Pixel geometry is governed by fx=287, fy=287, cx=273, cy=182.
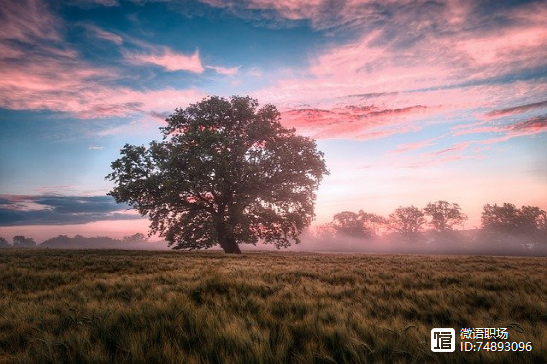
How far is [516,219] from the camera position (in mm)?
116188

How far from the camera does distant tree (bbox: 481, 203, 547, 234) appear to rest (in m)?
116

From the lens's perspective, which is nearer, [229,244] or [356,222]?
[229,244]

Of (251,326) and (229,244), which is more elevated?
(251,326)

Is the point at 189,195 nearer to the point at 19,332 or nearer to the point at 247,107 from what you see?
the point at 247,107

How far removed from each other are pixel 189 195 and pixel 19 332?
2511 centimetres

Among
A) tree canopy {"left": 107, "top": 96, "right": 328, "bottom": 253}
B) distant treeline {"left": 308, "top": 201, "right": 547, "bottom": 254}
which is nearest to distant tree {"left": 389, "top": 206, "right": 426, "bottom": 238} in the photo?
distant treeline {"left": 308, "top": 201, "right": 547, "bottom": 254}

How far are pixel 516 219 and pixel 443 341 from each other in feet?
491

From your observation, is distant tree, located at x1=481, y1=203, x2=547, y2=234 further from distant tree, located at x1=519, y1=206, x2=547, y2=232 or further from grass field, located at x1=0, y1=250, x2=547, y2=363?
grass field, located at x1=0, y1=250, x2=547, y2=363

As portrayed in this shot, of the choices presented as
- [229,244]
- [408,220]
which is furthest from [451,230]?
[229,244]

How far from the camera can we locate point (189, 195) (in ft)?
91.9

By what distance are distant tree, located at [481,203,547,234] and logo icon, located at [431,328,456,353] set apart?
14824cm

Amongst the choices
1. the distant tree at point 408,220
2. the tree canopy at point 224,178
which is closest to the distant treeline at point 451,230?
the distant tree at point 408,220

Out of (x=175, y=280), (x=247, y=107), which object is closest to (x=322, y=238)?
(x=247, y=107)

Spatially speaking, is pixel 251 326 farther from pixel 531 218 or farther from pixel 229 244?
pixel 531 218
